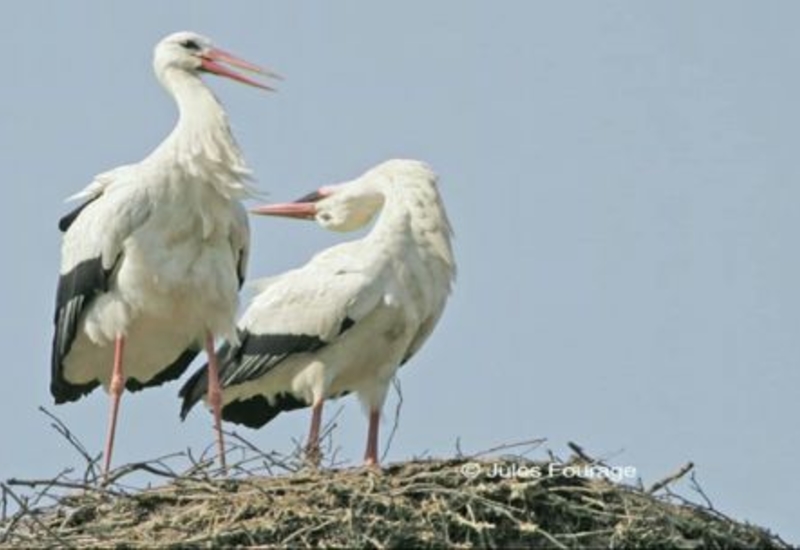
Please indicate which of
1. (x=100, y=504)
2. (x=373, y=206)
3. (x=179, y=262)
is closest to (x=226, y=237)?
(x=179, y=262)

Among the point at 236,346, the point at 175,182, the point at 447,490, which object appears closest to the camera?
the point at 447,490

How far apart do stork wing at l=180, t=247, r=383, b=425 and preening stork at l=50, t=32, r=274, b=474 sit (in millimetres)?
499

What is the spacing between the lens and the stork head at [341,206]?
15.2 m

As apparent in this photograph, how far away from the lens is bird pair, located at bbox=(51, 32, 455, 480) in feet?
45.9

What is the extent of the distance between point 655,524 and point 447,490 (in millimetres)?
784

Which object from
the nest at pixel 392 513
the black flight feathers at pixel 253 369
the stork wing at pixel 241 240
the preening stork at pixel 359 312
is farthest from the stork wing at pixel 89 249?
the nest at pixel 392 513

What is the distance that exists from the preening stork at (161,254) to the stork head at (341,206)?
107 cm

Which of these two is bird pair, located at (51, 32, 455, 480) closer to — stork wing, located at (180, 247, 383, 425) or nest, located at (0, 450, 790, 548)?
stork wing, located at (180, 247, 383, 425)

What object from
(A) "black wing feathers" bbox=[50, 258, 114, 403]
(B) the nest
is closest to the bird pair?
(A) "black wing feathers" bbox=[50, 258, 114, 403]

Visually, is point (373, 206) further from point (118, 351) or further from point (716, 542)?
point (716, 542)

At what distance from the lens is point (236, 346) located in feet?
48.9

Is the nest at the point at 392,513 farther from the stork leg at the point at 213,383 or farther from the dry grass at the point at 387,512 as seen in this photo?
the stork leg at the point at 213,383

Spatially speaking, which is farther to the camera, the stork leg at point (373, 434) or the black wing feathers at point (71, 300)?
the stork leg at point (373, 434)

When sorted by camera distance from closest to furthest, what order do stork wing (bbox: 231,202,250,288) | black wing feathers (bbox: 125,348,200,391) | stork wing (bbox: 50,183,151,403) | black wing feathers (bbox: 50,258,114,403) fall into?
stork wing (bbox: 50,183,151,403)
black wing feathers (bbox: 50,258,114,403)
stork wing (bbox: 231,202,250,288)
black wing feathers (bbox: 125,348,200,391)
